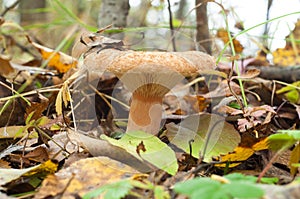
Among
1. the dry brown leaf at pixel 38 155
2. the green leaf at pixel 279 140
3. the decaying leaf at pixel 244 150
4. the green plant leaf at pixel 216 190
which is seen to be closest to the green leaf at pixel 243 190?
the green plant leaf at pixel 216 190

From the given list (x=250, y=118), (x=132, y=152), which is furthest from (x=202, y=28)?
(x=132, y=152)

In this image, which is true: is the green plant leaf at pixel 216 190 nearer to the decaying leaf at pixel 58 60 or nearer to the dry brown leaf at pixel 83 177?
the dry brown leaf at pixel 83 177

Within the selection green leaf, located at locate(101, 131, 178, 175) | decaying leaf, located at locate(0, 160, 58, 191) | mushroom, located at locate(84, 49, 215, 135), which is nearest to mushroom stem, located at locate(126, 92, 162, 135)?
mushroom, located at locate(84, 49, 215, 135)

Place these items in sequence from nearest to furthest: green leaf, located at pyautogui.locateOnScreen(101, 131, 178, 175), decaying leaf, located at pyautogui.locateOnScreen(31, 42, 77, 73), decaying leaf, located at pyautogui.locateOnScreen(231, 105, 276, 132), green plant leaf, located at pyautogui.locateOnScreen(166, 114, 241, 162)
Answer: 1. green leaf, located at pyautogui.locateOnScreen(101, 131, 178, 175)
2. green plant leaf, located at pyautogui.locateOnScreen(166, 114, 241, 162)
3. decaying leaf, located at pyautogui.locateOnScreen(231, 105, 276, 132)
4. decaying leaf, located at pyautogui.locateOnScreen(31, 42, 77, 73)

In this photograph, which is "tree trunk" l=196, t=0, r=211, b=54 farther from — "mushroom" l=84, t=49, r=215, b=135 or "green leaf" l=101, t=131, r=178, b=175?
"green leaf" l=101, t=131, r=178, b=175

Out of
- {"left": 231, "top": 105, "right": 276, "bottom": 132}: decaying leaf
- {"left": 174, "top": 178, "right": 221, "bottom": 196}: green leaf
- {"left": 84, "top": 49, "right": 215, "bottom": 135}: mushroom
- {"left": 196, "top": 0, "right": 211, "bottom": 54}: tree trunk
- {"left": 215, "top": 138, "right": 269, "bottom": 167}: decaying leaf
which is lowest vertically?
{"left": 215, "top": 138, "right": 269, "bottom": 167}: decaying leaf

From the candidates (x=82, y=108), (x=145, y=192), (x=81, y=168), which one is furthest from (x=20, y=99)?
(x=145, y=192)

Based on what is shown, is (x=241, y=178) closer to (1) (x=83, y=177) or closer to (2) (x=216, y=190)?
(2) (x=216, y=190)
